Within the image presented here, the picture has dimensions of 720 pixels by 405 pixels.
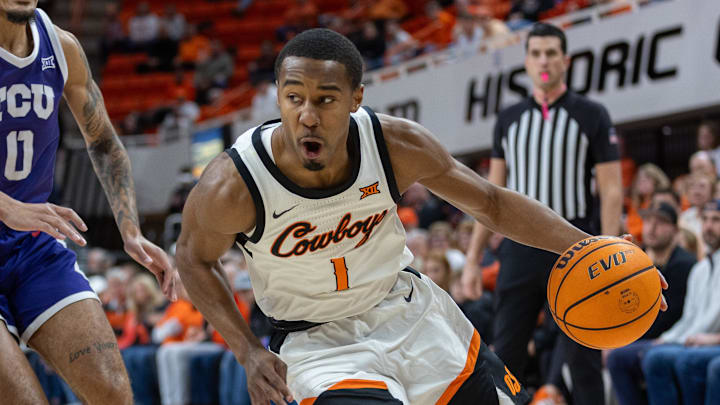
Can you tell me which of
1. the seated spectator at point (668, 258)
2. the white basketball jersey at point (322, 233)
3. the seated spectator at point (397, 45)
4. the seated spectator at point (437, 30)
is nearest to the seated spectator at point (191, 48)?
the seated spectator at point (397, 45)

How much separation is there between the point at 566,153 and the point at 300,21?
1338 centimetres

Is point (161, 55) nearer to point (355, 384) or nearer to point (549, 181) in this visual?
point (549, 181)

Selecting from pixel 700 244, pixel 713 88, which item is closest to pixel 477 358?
pixel 700 244

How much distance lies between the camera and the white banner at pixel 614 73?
30.3 ft

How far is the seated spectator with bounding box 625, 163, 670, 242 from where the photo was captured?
8211 mm

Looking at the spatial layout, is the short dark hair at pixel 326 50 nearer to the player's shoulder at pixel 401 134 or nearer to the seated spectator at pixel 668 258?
the player's shoulder at pixel 401 134

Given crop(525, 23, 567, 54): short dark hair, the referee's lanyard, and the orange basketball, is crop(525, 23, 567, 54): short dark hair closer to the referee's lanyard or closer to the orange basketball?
the referee's lanyard

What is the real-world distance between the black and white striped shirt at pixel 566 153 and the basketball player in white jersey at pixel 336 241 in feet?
5.07

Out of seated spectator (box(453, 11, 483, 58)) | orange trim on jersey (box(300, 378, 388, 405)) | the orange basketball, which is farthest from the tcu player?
seated spectator (box(453, 11, 483, 58))

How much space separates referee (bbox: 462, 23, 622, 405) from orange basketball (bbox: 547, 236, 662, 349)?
4.47 ft

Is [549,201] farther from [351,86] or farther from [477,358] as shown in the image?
[351,86]

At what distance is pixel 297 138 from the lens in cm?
293

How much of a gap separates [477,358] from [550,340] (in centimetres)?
368

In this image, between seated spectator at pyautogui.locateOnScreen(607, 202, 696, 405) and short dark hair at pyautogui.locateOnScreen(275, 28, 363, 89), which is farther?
seated spectator at pyautogui.locateOnScreen(607, 202, 696, 405)
